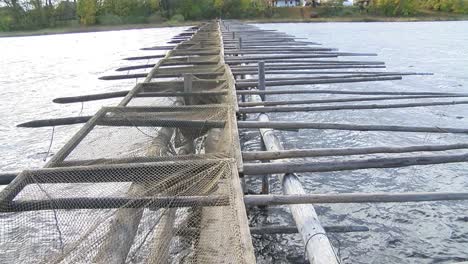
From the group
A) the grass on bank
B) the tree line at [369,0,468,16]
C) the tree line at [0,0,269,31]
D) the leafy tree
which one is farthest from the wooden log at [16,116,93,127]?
the tree line at [369,0,468,16]

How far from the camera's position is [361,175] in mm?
10430

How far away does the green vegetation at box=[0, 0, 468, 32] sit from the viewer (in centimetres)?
8388

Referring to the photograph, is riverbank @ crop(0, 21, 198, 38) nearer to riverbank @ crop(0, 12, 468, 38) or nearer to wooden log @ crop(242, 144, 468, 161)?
riverbank @ crop(0, 12, 468, 38)

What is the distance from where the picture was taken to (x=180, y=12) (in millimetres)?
90312

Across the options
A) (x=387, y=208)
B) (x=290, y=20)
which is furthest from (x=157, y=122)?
(x=290, y=20)

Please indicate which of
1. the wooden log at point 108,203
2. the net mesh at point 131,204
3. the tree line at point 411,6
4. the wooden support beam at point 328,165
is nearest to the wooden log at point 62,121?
the net mesh at point 131,204

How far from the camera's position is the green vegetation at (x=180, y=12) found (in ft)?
275

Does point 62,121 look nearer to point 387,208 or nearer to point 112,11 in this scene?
point 387,208

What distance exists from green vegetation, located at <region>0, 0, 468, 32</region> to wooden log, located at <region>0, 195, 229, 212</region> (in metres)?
81.1

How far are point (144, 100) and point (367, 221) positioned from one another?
16.4ft

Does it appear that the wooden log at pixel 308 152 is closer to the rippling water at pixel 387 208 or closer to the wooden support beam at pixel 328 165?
the wooden support beam at pixel 328 165

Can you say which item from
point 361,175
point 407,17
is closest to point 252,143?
point 361,175

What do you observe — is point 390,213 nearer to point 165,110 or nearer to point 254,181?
point 254,181

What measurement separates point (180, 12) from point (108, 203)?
9066cm
